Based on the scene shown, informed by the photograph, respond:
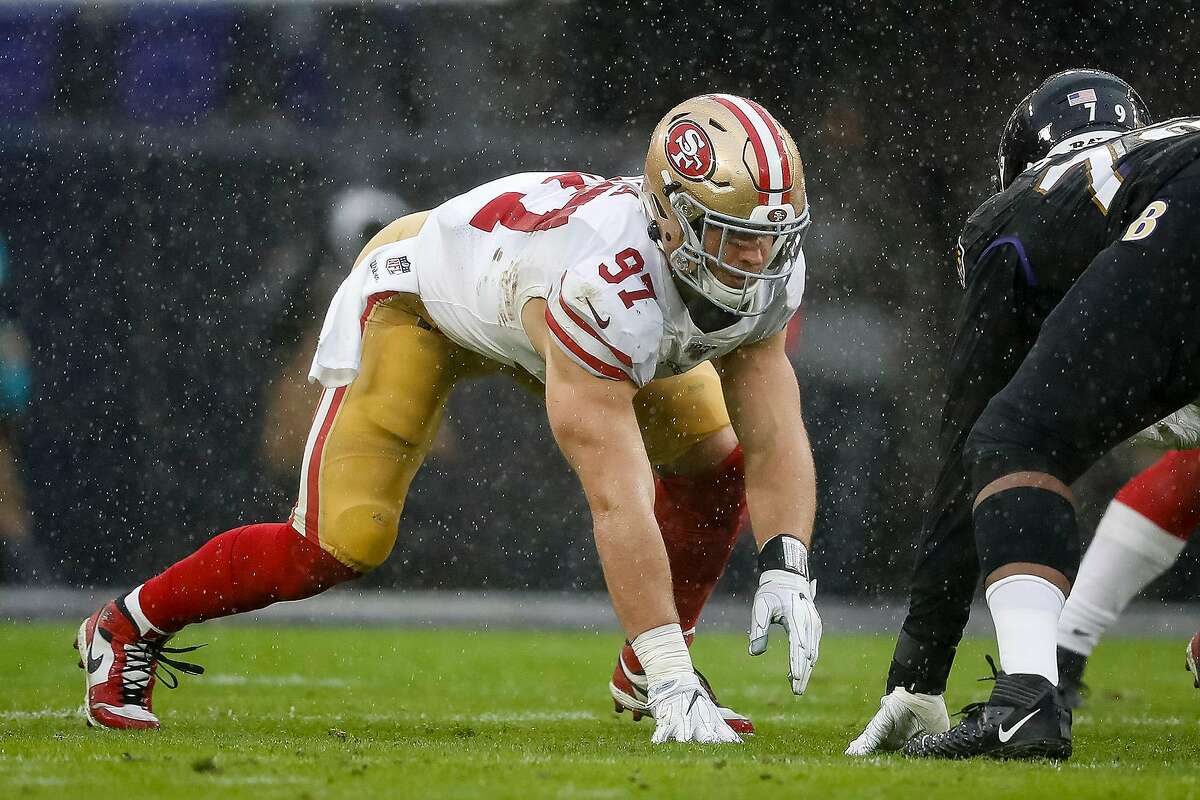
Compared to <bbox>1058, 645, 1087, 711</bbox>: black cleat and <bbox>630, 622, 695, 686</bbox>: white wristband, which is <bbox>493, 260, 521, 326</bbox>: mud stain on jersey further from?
<bbox>1058, 645, 1087, 711</bbox>: black cleat

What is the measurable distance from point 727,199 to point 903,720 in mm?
1097

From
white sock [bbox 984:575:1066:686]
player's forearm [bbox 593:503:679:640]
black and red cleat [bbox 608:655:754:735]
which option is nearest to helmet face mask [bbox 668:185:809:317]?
player's forearm [bbox 593:503:679:640]

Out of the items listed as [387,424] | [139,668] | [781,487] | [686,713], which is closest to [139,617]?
[139,668]

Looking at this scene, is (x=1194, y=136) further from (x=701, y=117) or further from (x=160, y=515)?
(x=160, y=515)

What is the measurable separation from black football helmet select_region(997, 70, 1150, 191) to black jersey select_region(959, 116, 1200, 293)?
22cm

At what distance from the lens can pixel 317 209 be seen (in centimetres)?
706

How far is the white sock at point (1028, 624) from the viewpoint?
2.59 m

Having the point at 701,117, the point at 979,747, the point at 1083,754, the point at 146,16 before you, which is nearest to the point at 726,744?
the point at 979,747

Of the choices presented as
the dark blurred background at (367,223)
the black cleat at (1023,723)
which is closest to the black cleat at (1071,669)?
the black cleat at (1023,723)

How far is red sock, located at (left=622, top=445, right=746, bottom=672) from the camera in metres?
3.73

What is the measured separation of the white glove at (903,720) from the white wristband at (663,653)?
440 millimetres

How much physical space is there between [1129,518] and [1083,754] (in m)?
0.90

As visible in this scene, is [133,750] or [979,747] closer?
[979,747]

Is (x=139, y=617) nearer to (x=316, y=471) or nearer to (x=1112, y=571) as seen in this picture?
(x=316, y=471)
